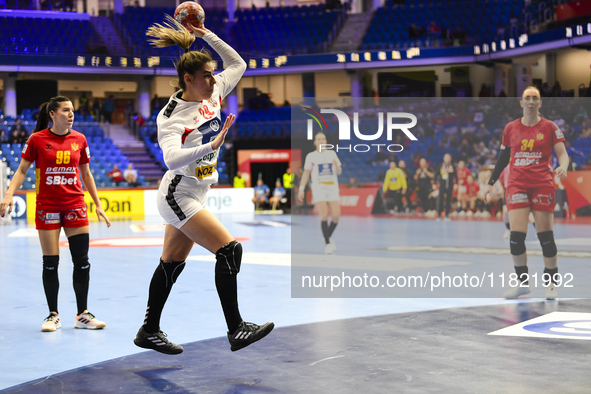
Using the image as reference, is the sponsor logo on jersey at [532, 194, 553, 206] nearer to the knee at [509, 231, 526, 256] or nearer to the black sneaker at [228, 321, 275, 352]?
the knee at [509, 231, 526, 256]

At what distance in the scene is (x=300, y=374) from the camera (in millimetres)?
3902

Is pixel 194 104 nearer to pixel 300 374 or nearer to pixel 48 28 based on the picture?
pixel 300 374

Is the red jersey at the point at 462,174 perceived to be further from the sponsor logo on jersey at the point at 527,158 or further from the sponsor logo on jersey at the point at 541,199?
the sponsor logo on jersey at the point at 541,199

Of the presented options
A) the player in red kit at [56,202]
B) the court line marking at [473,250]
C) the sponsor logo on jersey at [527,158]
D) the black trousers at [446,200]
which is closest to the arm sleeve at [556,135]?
the sponsor logo on jersey at [527,158]

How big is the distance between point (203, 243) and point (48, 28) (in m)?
27.7

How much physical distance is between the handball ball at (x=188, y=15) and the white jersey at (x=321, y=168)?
5.56 m

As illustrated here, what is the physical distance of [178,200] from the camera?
4.00m

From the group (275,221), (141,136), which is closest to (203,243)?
(275,221)

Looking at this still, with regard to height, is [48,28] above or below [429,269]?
above

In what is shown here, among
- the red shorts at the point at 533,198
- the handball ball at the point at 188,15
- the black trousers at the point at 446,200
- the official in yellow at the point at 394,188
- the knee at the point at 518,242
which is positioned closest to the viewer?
the handball ball at the point at 188,15

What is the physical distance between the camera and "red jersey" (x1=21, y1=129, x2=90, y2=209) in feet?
17.7

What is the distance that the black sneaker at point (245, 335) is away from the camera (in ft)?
13.0

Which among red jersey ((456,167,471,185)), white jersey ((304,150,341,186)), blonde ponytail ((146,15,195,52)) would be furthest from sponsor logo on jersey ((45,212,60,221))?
red jersey ((456,167,471,185))

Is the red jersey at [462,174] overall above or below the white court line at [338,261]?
above
